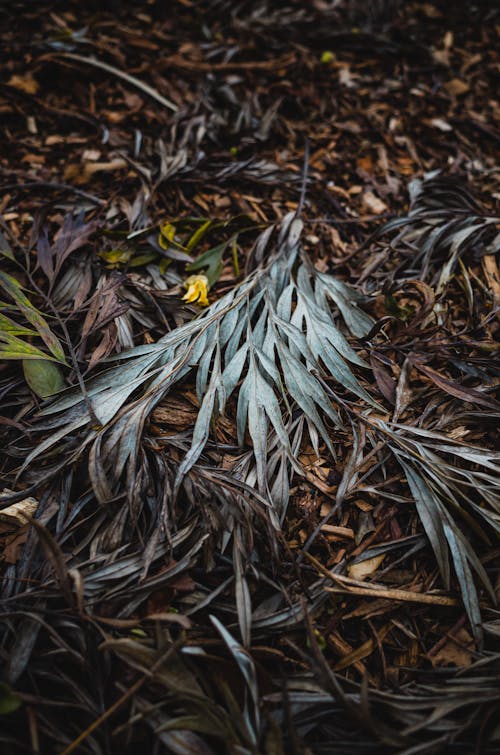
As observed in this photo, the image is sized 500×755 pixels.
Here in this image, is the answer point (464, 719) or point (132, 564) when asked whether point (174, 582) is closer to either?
point (132, 564)

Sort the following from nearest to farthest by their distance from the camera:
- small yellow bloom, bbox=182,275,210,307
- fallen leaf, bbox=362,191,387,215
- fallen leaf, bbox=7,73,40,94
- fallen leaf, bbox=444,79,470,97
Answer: small yellow bloom, bbox=182,275,210,307, fallen leaf, bbox=362,191,387,215, fallen leaf, bbox=7,73,40,94, fallen leaf, bbox=444,79,470,97

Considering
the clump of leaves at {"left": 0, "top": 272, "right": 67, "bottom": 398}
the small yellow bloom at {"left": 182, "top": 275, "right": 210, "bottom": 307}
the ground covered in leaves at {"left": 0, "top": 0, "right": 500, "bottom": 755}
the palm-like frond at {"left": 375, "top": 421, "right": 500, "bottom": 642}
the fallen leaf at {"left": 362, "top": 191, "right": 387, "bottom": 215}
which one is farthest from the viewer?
the fallen leaf at {"left": 362, "top": 191, "right": 387, "bottom": 215}

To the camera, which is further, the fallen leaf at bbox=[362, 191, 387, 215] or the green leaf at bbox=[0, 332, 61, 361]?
the fallen leaf at bbox=[362, 191, 387, 215]

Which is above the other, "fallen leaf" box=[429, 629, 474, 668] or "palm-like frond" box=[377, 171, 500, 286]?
"palm-like frond" box=[377, 171, 500, 286]

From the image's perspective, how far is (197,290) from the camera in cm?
130

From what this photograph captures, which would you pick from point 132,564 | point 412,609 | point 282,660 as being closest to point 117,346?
point 132,564

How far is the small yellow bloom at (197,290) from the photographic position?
4.20 ft

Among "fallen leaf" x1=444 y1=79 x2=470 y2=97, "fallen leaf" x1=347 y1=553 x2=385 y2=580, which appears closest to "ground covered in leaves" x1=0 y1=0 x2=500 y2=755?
"fallen leaf" x1=347 y1=553 x2=385 y2=580

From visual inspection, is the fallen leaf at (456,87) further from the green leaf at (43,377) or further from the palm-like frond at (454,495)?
the green leaf at (43,377)

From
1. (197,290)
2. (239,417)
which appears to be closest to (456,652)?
(239,417)

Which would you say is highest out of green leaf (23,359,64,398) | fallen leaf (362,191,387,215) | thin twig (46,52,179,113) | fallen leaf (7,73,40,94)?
fallen leaf (7,73,40,94)

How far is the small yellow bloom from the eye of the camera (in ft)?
4.20

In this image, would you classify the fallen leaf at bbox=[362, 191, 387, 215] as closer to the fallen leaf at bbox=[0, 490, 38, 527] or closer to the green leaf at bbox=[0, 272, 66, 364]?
the green leaf at bbox=[0, 272, 66, 364]

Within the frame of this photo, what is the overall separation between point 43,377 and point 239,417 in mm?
467
